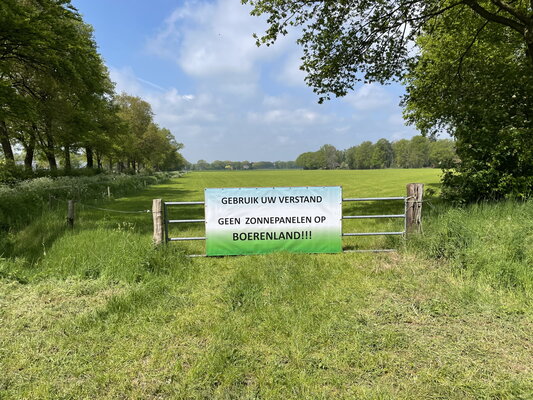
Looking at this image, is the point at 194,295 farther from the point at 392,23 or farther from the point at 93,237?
the point at 392,23

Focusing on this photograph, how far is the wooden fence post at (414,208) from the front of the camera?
21.6 feet

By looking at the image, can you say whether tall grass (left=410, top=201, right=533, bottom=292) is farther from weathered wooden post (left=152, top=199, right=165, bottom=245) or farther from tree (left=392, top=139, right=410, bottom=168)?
tree (left=392, top=139, right=410, bottom=168)

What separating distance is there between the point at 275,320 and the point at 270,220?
9.58ft

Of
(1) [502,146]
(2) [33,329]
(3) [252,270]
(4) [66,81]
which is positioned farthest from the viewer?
(4) [66,81]

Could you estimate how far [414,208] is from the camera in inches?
260

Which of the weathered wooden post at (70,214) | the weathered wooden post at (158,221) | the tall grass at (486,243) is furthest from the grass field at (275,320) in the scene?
the weathered wooden post at (70,214)

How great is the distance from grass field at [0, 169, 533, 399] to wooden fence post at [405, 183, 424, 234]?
0.31 metres

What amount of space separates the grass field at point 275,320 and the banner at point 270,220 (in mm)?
408

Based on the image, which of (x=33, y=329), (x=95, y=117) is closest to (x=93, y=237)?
(x=33, y=329)

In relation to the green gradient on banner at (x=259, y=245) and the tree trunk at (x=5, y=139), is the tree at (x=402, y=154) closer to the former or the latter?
the tree trunk at (x=5, y=139)

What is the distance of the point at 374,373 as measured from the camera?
2865 mm

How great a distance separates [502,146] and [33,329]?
1136 cm

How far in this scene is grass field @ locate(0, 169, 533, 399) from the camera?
2.79 m

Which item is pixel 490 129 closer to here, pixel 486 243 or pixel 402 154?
pixel 486 243
